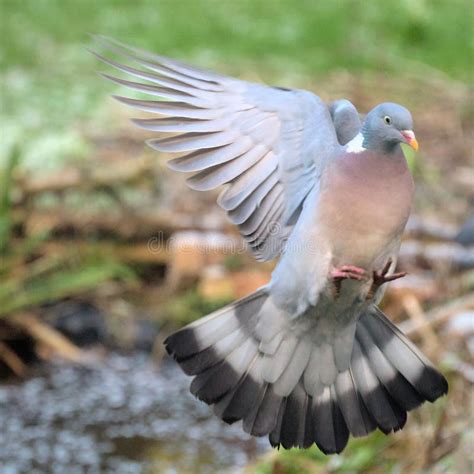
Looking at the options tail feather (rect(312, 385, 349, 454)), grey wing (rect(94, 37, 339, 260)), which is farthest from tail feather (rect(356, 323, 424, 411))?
grey wing (rect(94, 37, 339, 260))

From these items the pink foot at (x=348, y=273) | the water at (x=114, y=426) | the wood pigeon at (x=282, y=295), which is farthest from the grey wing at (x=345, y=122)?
the water at (x=114, y=426)

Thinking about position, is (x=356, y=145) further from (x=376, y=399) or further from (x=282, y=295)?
(x=376, y=399)

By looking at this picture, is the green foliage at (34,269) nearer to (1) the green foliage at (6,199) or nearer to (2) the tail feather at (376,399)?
(1) the green foliage at (6,199)

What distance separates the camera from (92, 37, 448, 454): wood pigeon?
272 cm

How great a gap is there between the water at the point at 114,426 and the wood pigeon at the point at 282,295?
1497 millimetres

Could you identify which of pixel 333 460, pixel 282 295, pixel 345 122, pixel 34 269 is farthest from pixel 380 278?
pixel 34 269

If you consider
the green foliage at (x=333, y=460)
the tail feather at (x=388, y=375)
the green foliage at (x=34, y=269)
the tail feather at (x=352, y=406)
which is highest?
the tail feather at (x=388, y=375)

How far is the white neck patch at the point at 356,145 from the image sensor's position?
2.66 metres

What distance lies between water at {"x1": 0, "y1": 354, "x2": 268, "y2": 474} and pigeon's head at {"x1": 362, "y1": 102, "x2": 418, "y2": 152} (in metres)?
2.01

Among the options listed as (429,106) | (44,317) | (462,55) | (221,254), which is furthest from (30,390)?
(462,55)

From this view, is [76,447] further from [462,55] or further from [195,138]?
[462,55]

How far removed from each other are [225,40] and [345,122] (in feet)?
18.5

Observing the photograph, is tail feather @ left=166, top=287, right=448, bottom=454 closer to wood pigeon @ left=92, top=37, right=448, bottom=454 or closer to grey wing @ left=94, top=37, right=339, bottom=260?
wood pigeon @ left=92, top=37, right=448, bottom=454

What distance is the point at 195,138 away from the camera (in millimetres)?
2781
